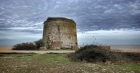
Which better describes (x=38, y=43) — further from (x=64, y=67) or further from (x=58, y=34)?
(x=64, y=67)

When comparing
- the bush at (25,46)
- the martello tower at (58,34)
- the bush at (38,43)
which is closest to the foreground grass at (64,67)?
the martello tower at (58,34)

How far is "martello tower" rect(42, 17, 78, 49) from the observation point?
2692 cm

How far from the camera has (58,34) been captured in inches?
1066

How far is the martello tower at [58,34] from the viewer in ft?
88.3

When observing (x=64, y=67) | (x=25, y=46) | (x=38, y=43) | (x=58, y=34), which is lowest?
(x=64, y=67)

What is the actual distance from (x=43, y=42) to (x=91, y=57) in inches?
764

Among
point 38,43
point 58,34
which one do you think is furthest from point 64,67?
point 38,43

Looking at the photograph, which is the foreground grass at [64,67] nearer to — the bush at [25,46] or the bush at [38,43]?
the bush at [25,46]

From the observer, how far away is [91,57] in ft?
36.1

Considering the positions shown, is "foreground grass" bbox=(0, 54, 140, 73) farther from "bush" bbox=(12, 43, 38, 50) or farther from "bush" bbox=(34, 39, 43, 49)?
"bush" bbox=(34, 39, 43, 49)

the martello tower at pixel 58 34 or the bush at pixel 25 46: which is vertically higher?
the martello tower at pixel 58 34

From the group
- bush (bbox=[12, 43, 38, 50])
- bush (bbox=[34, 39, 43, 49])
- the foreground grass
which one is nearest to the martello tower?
bush (bbox=[34, 39, 43, 49])

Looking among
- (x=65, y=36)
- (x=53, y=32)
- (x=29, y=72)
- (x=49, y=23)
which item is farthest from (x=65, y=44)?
(x=29, y=72)

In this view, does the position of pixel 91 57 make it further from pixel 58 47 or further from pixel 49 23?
pixel 49 23
